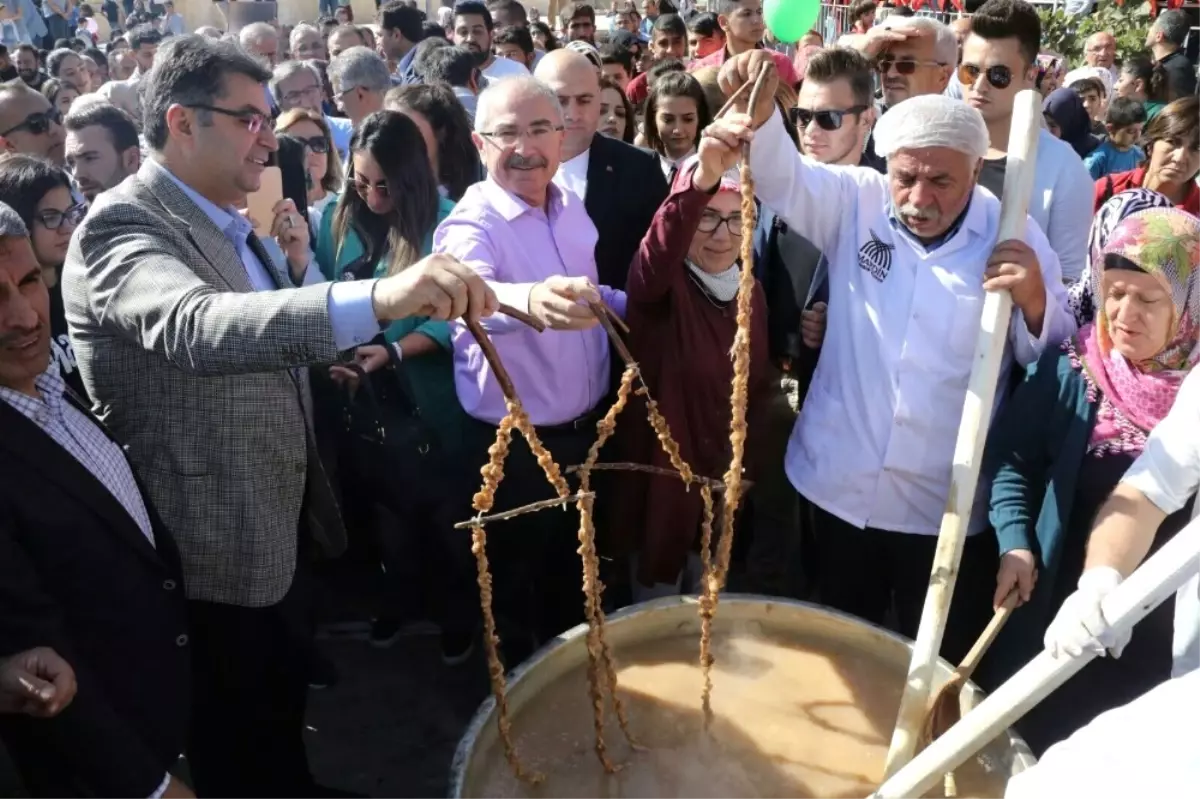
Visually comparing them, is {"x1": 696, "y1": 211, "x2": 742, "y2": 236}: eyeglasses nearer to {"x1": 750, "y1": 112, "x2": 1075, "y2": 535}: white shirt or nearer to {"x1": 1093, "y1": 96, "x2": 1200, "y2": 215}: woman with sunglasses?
{"x1": 750, "y1": 112, "x2": 1075, "y2": 535}: white shirt

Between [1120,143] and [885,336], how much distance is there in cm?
387

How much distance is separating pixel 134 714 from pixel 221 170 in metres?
1.07

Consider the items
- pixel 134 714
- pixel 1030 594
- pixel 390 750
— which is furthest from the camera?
pixel 390 750

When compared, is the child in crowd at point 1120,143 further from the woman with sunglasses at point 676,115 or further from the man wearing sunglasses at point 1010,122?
the woman with sunglasses at point 676,115

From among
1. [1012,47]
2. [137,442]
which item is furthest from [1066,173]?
[137,442]

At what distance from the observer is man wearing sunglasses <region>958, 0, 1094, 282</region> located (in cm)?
276

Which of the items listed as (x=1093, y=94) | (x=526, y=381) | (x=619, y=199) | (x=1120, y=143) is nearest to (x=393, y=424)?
(x=526, y=381)

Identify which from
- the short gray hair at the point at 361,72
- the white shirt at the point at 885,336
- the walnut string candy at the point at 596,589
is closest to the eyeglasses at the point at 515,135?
the white shirt at the point at 885,336

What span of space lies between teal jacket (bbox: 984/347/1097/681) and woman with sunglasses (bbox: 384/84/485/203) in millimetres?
2145

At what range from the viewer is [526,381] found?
7.75 feet

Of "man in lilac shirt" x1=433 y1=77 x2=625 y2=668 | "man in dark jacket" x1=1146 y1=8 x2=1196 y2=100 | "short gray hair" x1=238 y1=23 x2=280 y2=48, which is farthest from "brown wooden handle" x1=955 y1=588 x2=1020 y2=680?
"short gray hair" x1=238 y1=23 x2=280 y2=48

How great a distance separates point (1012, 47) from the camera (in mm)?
3027

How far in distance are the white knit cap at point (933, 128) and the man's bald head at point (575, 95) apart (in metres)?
1.27

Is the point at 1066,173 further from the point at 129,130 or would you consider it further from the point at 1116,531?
the point at 129,130
